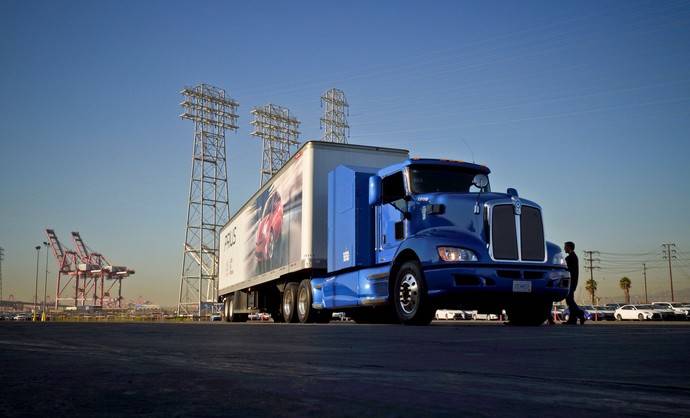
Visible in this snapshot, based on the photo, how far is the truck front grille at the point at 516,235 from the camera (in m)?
11.8

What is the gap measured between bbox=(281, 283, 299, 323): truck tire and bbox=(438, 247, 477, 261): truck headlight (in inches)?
266

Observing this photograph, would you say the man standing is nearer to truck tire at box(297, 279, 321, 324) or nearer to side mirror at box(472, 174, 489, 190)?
side mirror at box(472, 174, 489, 190)

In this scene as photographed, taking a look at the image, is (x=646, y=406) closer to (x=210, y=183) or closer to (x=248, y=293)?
(x=248, y=293)

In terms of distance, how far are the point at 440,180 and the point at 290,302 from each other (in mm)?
6350

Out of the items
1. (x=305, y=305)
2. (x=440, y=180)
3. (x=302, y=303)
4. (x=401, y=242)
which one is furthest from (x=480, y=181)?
(x=302, y=303)

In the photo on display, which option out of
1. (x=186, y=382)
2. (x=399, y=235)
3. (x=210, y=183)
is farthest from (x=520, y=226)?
(x=210, y=183)

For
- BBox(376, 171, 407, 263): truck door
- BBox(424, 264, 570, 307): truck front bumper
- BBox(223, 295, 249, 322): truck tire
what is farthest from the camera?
BBox(223, 295, 249, 322): truck tire

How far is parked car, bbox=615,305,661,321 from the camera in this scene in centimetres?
4391

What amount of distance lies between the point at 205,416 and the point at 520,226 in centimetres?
1078

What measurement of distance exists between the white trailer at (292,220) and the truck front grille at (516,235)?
14.5ft

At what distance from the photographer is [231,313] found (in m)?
26.5

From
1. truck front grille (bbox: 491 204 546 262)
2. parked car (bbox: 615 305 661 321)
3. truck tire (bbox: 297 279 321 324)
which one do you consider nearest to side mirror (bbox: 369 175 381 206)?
truck front grille (bbox: 491 204 546 262)

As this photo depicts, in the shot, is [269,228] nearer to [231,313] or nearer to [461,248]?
[231,313]

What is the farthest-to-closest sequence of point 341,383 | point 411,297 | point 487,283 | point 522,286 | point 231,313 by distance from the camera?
1. point 231,313
2. point 411,297
3. point 522,286
4. point 487,283
5. point 341,383
